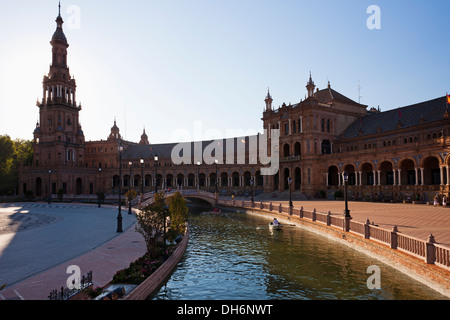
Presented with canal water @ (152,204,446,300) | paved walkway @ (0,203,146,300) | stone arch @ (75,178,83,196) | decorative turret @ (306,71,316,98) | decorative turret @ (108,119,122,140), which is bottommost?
canal water @ (152,204,446,300)

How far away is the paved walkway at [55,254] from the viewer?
11.8 metres

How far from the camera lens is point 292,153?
6919cm

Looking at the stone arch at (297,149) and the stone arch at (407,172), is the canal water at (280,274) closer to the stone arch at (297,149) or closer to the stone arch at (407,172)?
the stone arch at (407,172)

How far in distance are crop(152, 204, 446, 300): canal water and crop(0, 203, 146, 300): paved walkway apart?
2883 millimetres

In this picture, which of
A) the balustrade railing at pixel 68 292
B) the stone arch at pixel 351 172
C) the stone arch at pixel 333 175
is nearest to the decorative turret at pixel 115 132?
the stone arch at pixel 333 175

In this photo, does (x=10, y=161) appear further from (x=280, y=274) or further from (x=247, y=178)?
(x=280, y=274)

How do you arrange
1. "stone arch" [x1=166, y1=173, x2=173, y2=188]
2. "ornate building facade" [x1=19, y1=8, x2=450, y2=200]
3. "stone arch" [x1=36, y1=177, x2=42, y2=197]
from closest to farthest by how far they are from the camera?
"ornate building facade" [x1=19, y1=8, x2=450, y2=200] → "stone arch" [x1=36, y1=177, x2=42, y2=197] → "stone arch" [x1=166, y1=173, x2=173, y2=188]

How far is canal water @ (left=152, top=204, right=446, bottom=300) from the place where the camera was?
13.7m

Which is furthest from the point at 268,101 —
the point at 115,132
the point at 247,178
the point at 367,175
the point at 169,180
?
the point at 115,132

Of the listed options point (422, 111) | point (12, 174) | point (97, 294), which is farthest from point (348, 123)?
point (12, 174)

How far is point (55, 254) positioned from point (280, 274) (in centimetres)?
1145

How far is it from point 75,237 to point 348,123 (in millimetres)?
61873

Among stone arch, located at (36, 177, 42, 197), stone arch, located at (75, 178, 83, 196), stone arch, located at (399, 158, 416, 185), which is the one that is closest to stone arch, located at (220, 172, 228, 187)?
stone arch, located at (75, 178, 83, 196)

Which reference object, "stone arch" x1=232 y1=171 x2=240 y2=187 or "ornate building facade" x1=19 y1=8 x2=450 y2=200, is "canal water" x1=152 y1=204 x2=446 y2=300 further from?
"stone arch" x1=232 y1=171 x2=240 y2=187
